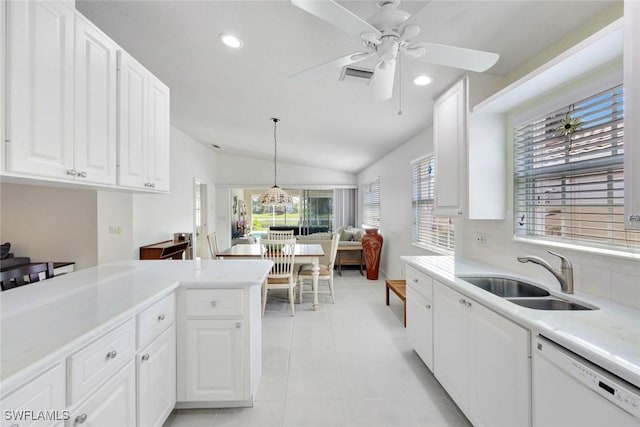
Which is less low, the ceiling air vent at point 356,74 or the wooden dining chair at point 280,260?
the ceiling air vent at point 356,74

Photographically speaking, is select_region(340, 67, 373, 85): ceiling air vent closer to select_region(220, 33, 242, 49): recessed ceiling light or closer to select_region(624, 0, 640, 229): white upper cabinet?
select_region(220, 33, 242, 49): recessed ceiling light

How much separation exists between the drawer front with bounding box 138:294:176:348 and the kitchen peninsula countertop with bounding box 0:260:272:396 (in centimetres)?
6

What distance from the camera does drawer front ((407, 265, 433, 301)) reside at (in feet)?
6.89

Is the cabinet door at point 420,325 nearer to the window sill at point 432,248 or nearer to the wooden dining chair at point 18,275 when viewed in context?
the window sill at point 432,248

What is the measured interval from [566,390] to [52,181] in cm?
231

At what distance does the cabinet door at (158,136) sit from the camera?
201cm

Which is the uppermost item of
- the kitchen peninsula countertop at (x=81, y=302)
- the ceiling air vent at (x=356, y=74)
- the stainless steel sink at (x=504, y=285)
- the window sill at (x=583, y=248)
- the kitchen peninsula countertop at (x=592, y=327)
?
the ceiling air vent at (x=356, y=74)

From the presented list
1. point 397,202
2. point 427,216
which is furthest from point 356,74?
point 397,202

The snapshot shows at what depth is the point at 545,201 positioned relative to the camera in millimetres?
1858

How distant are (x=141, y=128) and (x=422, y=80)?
222cm

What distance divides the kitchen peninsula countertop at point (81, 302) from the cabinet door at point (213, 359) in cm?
27

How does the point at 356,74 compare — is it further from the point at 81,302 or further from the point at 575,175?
the point at 81,302

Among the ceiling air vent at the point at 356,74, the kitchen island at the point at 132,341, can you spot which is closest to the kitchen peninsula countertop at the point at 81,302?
the kitchen island at the point at 132,341

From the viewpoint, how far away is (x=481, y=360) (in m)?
1.47
